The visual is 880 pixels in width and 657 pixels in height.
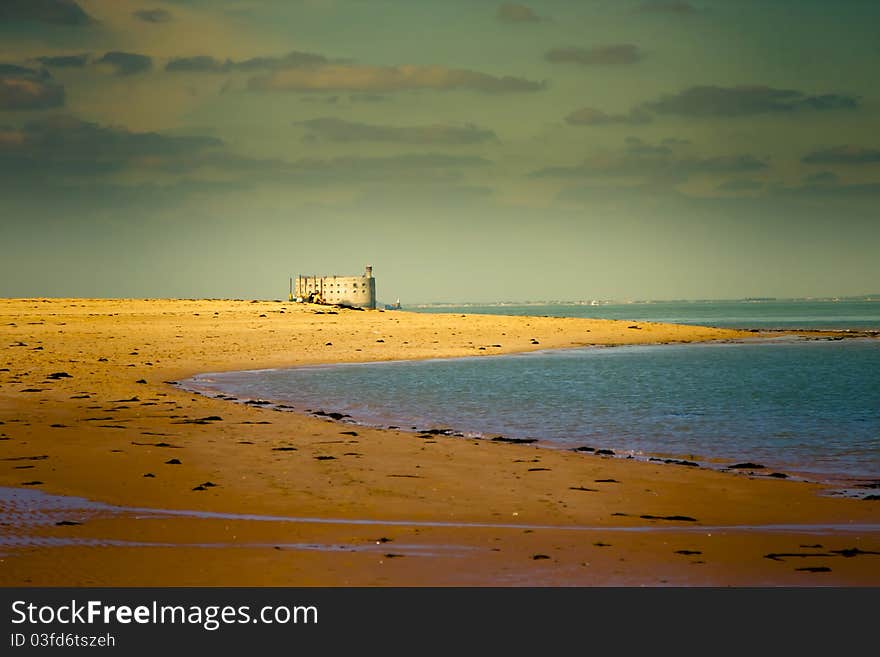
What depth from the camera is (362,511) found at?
1143cm

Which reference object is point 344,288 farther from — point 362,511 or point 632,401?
point 362,511

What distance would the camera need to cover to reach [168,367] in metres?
35.9

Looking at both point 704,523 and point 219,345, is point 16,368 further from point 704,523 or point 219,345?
point 704,523

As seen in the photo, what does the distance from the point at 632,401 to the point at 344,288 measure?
423ft

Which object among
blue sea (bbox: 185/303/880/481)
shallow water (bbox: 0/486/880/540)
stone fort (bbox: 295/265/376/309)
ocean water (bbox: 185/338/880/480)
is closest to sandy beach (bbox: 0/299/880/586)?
shallow water (bbox: 0/486/880/540)

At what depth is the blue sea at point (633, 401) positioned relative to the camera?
18.4 meters

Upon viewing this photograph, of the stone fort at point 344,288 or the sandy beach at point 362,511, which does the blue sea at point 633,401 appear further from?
the stone fort at point 344,288

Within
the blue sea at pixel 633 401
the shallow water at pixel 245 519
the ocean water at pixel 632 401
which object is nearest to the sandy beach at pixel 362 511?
the shallow water at pixel 245 519

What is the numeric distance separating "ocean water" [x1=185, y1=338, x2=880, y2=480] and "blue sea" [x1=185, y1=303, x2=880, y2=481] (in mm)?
40

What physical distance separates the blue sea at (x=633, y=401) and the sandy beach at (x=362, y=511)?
216cm

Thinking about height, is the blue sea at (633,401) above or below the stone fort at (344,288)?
below
